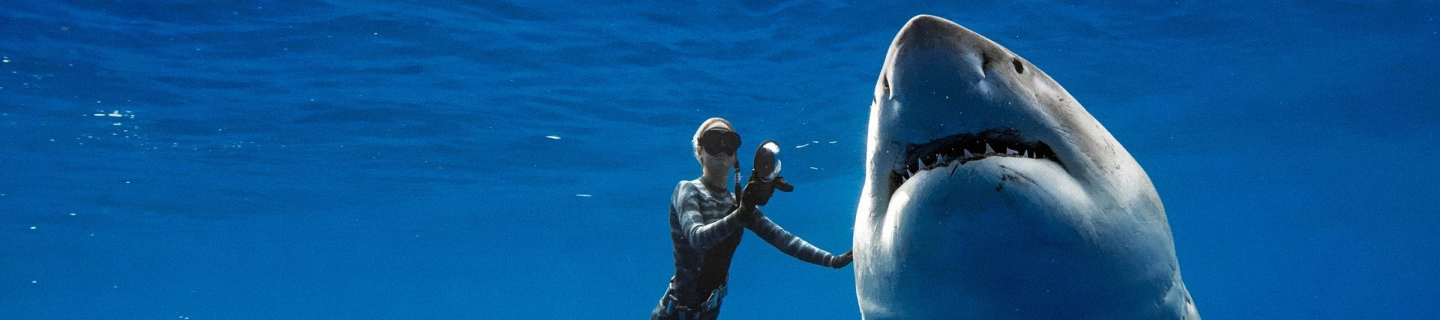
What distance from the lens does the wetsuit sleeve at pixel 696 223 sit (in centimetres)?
397

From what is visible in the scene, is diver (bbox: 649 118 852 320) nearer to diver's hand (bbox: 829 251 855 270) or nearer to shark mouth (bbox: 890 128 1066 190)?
diver's hand (bbox: 829 251 855 270)

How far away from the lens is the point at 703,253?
5016 mm

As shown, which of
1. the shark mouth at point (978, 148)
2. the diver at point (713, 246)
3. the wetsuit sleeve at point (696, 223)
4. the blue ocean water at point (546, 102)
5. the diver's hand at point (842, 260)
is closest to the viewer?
the shark mouth at point (978, 148)

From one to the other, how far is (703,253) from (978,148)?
3645mm

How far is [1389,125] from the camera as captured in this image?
25094 mm

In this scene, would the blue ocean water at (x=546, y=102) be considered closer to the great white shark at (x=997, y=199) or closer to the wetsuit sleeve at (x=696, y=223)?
the wetsuit sleeve at (x=696, y=223)

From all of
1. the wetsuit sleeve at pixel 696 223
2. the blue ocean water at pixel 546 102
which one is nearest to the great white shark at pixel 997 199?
the wetsuit sleeve at pixel 696 223

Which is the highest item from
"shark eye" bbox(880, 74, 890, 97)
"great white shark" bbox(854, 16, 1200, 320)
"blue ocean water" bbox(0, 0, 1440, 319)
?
"shark eye" bbox(880, 74, 890, 97)

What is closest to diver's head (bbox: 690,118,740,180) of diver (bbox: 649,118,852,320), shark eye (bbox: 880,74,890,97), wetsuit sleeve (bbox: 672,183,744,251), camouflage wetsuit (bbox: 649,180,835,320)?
diver (bbox: 649,118,852,320)

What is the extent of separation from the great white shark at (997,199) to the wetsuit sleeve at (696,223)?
2409 millimetres

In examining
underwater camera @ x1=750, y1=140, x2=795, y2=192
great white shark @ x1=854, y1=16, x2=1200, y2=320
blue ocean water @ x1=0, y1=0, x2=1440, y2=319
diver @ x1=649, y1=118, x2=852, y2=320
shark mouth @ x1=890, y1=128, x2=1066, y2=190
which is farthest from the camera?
blue ocean water @ x1=0, y1=0, x2=1440, y2=319

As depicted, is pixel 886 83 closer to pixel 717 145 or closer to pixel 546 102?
pixel 717 145

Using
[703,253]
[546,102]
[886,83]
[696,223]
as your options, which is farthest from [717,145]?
[546,102]

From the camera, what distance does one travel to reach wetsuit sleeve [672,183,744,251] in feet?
13.0
